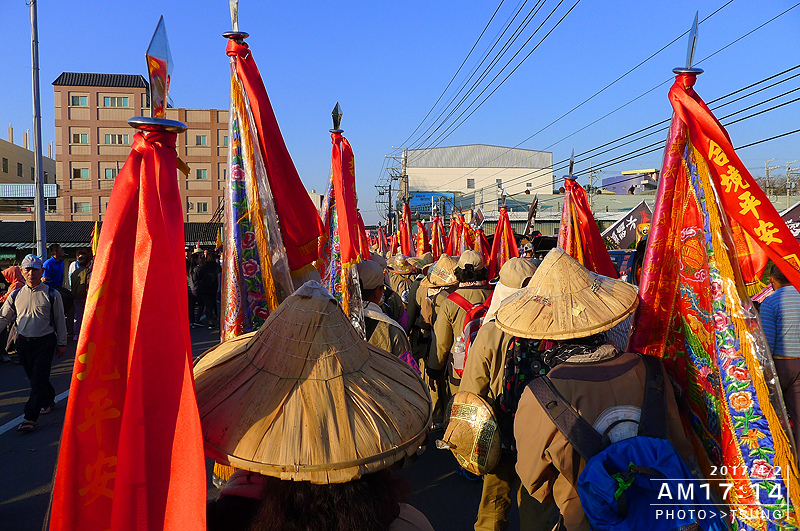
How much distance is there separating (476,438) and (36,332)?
18.8ft

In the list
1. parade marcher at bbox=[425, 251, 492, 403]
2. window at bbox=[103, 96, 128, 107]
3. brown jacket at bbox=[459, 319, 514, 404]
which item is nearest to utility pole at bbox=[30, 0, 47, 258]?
parade marcher at bbox=[425, 251, 492, 403]

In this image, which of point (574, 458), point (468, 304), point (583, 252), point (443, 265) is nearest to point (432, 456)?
point (468, 304)

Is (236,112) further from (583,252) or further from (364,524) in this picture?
(583,252)

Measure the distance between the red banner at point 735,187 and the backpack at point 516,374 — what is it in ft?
3.86

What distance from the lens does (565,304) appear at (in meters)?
2.55

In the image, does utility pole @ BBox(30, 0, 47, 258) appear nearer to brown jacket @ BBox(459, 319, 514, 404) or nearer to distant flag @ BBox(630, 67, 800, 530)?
brown jacket @ BBox(459, 319, 514, 404)

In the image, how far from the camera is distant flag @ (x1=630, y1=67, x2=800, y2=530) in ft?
6.73

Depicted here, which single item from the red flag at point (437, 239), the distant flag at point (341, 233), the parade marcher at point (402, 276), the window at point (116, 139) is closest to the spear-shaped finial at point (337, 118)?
the distant flag at point (341, 233)

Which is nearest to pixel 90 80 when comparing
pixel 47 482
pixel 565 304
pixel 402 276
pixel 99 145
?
pixel 99 145

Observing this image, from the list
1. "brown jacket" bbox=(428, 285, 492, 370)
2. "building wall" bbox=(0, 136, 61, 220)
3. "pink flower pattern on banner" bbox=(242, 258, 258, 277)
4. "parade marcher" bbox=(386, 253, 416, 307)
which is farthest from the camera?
"building wall" bbox=(0, 136, 61, 220)

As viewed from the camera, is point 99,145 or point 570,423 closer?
point 570,423

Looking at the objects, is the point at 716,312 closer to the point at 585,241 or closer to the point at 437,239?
the point at 585,241

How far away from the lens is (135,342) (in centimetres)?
135

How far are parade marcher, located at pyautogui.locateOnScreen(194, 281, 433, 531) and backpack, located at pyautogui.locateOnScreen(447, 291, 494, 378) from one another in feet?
9.27
